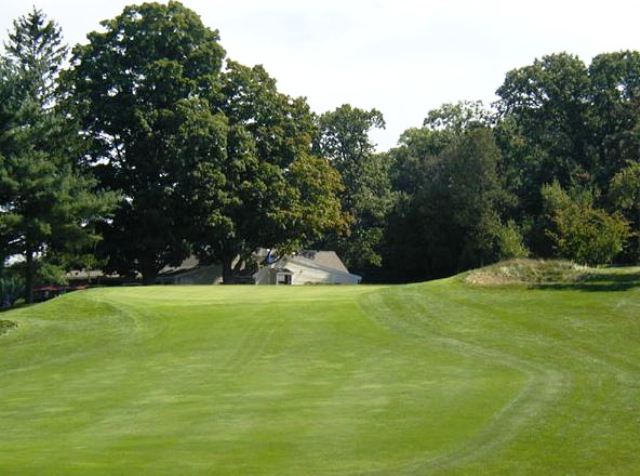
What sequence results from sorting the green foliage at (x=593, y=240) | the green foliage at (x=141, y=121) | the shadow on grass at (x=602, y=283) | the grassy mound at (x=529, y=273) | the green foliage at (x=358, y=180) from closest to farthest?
the shadow on grass at (x=602, y=283)
the grassy mound at (x=529, y=273)
the green foliage at (x=593, y=240)
the green foliage at (x=141, y=121)
the green foliage at (x=358, y=180)

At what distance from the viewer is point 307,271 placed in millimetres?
85625

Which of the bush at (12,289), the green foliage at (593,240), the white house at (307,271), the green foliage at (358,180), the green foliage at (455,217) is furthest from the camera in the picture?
the green foliage at (358,180)

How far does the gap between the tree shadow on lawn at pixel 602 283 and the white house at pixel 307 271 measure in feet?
162

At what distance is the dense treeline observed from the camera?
51.5 metres

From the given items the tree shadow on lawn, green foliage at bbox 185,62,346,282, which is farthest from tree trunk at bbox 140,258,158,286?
the tree shadow on lawn

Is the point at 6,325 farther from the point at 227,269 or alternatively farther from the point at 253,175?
the point at 227,269

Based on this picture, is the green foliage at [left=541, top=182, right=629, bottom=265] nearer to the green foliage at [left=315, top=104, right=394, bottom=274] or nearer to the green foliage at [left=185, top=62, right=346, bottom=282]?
the green foliage at [left=185, top=62, right=346, bottom=282]

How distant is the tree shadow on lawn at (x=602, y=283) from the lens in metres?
30.8

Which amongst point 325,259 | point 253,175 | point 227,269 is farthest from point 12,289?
point 325,259

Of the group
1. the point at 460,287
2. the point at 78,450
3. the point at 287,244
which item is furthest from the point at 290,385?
the point at 287,244

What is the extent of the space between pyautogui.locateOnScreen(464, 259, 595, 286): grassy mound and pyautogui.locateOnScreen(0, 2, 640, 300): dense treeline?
5.25 m

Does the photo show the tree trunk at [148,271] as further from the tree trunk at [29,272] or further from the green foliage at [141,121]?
the tree trunk at [29,272]

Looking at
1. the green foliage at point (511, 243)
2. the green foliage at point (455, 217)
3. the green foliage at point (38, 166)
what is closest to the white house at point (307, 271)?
the green foliage at point (455, 217)

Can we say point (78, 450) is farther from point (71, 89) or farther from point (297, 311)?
point (71, 89)
